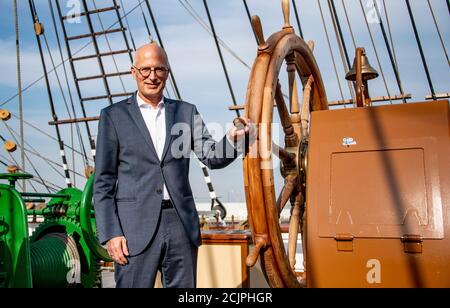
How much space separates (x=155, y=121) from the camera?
1599 millimetres

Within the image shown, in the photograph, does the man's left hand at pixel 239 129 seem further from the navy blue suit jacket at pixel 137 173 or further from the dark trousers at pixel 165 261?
the dark trousers at pixel 165 261

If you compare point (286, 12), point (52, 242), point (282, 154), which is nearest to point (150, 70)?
point (282, 154)

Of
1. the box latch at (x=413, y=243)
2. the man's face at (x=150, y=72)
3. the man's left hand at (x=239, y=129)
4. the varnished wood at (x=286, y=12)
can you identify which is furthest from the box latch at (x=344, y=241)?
the varnished wood at (x=286, y=12)

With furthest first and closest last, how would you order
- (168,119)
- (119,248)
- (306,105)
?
(306,105) < (168,119) < (119,248)

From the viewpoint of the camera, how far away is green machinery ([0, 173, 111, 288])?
8.54 ft

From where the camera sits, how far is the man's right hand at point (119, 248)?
4.86ft

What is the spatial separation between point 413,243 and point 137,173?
37.1 inches

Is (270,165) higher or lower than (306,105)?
lower

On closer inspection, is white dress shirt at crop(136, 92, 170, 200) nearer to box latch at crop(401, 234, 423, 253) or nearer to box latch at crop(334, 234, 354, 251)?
box latch at crop(334, 234, 354, 251)

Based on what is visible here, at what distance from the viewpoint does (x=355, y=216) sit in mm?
1788

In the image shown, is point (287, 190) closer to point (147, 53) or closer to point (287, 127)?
point (287, 127)

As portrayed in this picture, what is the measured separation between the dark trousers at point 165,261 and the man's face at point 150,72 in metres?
0.37
